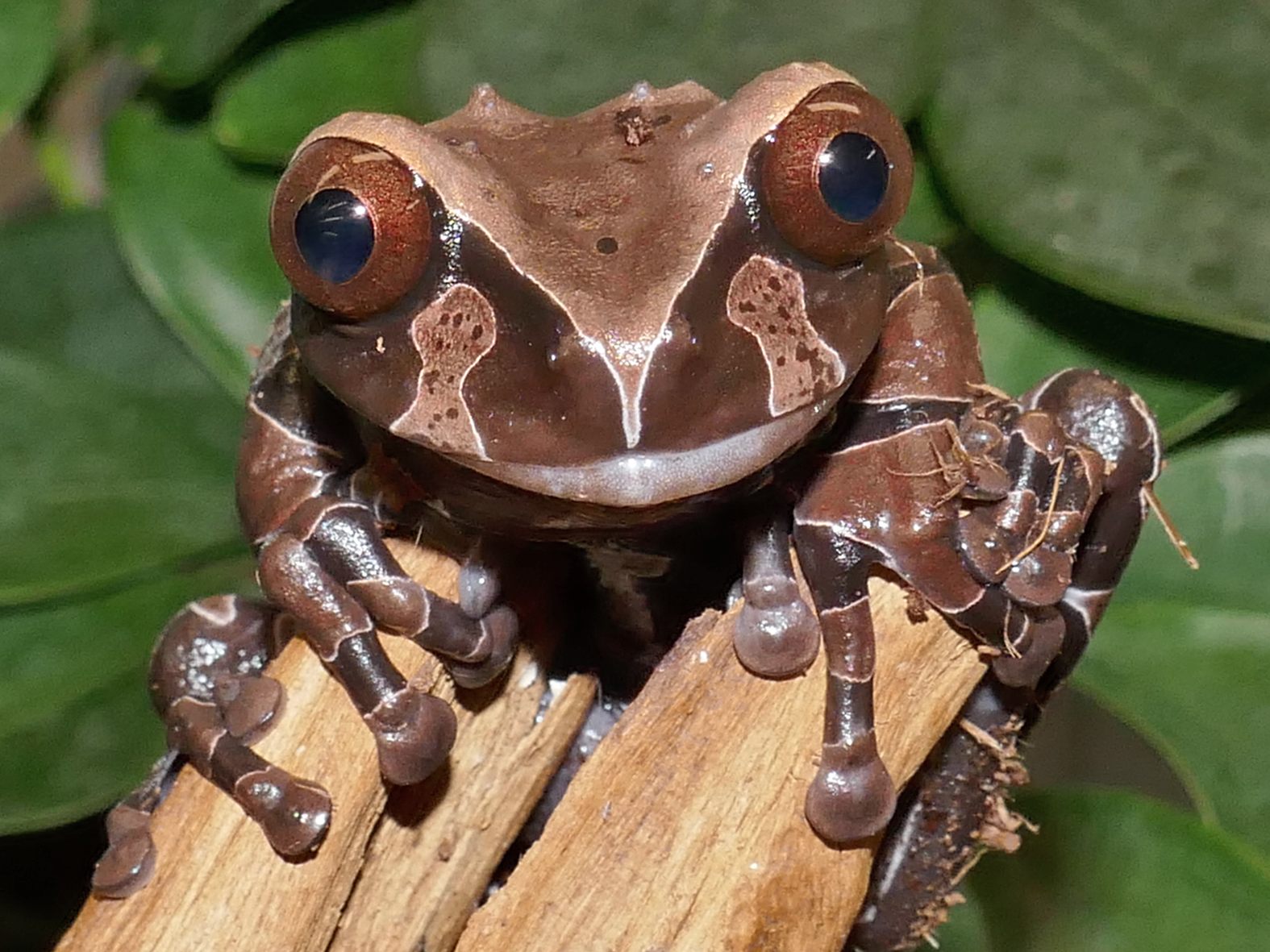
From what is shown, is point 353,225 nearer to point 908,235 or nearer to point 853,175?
point 853,175

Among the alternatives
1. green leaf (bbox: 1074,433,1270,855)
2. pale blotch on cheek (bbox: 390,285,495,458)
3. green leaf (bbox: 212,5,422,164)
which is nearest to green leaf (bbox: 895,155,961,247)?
green leaf (bbox: 1074,433,1270,855)

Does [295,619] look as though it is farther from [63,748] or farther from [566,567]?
[63,748]

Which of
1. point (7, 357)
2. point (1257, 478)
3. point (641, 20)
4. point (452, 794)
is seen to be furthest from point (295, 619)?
point (1257, 478)

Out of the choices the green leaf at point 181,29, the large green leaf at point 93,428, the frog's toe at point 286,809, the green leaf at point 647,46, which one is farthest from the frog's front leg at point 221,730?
the green leaf at point 181,29

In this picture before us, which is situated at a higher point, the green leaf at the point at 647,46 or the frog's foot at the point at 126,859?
the green leaf at the point at 647,46

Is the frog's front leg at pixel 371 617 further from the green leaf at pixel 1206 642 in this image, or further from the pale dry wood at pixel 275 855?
the green leaf at pixel 1206 642

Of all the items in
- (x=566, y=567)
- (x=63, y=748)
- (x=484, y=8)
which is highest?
(x=484, y=8)
